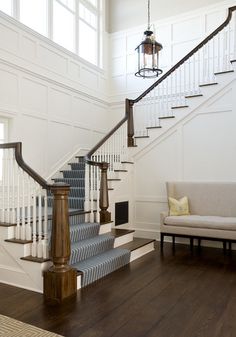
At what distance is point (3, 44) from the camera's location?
5.08 m

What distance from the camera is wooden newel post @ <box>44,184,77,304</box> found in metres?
3.09

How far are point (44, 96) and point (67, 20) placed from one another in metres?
2.10

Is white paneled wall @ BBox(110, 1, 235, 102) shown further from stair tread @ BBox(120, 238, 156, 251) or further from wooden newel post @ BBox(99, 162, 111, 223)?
stair tread @ BBox(120, 238, 156, 251)

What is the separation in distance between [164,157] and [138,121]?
1.81 meters

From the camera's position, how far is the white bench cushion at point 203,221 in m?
4.62

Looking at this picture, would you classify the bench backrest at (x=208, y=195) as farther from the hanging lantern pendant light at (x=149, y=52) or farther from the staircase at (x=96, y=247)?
the hanging lantern pendant light at (x=149, y=52)

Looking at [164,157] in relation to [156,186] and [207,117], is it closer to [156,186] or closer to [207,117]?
[156,186]

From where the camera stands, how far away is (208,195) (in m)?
5.33

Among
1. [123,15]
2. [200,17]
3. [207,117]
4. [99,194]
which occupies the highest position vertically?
[123,15]

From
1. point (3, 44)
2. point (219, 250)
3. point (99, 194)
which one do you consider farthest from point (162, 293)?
point (3, 44)

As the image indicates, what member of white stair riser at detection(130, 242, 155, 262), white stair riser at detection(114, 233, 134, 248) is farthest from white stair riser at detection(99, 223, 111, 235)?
white stair riser at detection(130, 242, 155, 262)

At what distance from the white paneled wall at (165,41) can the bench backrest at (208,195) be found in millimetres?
3033

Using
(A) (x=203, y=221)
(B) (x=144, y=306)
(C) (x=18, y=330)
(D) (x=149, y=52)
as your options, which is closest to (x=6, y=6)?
(D) (x=149, y=52)

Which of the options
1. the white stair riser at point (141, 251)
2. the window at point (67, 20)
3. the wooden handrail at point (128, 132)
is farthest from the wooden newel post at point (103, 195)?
the window at point (67, 20)
